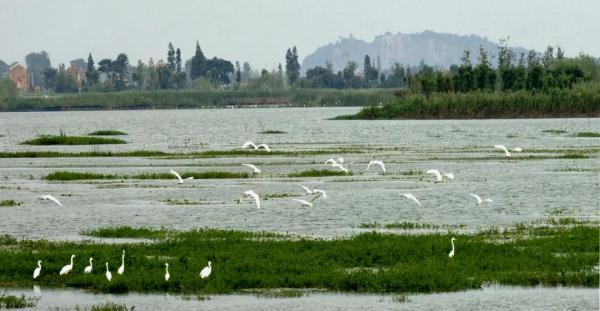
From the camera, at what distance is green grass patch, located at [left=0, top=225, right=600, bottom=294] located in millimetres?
23125

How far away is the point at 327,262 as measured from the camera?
25141mm

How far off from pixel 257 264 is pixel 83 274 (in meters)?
3.42

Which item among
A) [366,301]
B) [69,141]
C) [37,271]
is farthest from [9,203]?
[69,141]

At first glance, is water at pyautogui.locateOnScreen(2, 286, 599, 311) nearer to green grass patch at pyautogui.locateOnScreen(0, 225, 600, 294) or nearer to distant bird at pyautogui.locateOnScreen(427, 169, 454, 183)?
green grass patch at pyautogui.locateOnScreen(0, 225, 600, 294)

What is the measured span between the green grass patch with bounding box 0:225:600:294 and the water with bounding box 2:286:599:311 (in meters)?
0.48

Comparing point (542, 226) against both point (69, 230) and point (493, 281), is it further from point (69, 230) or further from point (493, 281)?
point (69, 230)

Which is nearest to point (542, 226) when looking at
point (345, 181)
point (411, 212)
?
point (411, 212)

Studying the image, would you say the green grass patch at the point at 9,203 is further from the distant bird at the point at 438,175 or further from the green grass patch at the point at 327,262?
the distant bird at the point at 438,175

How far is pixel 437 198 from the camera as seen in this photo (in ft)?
133

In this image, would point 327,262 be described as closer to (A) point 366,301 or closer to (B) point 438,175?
(A) point 366,301

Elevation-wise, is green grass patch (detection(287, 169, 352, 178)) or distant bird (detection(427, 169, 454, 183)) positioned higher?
distant bird (detection(427, 169, 454, 183))

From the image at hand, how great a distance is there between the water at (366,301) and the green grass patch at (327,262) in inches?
18.7

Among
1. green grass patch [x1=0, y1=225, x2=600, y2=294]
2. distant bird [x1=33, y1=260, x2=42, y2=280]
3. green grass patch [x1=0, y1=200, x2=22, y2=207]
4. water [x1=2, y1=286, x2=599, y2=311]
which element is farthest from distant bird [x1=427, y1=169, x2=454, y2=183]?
distant bird [x1=33, y1=260, x2=42, y2=280]

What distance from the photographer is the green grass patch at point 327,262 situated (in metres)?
23.1
